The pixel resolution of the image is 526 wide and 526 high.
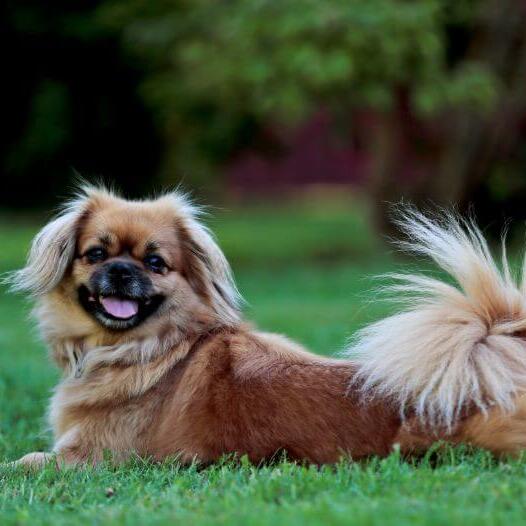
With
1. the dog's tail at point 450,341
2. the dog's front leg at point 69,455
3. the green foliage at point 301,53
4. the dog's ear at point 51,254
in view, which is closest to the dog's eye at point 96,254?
the dog's ear at point 51,254

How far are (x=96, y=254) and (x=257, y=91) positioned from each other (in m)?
11.4

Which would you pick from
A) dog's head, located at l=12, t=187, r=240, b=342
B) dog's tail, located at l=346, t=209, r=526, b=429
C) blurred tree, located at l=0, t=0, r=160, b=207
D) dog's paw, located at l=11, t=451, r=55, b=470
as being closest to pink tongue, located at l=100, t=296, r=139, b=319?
dog's head, located at l=12, t=187, r=240, b=342

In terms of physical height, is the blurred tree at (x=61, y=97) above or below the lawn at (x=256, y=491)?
above

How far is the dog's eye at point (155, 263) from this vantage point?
17.1 ft

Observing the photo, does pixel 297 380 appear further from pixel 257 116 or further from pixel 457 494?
pixel 257 116

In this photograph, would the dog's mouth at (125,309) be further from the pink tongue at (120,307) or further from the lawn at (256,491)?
the lawn at (256,491)

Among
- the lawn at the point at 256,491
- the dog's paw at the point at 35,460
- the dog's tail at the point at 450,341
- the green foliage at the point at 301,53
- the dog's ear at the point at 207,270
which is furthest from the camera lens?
the green foliage at the point at 301,53

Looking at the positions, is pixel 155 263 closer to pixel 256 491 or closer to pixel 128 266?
pixel 128 266

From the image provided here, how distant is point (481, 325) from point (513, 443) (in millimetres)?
573

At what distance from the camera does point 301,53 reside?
49.4 ft

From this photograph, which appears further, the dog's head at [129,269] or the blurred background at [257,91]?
the blurred background at [257,91]

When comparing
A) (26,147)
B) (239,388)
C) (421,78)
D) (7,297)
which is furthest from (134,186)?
(239,388)

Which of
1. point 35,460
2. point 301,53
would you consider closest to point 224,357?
point 35,460

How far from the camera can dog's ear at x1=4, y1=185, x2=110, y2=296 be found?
17.4 ft
